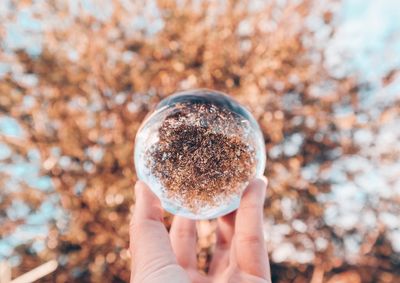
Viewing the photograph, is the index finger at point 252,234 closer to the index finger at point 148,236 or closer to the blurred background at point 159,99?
the index finger at point 148,236

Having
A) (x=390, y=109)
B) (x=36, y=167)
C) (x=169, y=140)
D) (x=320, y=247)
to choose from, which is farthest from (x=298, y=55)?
(x=169, y=140)

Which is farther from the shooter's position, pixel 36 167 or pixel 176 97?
pixel 36 167

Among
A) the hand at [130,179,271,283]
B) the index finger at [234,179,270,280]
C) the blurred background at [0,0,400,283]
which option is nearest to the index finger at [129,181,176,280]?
the hand at [130,179,271,283]

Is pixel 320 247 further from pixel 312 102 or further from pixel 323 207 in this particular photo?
pixel 312 102

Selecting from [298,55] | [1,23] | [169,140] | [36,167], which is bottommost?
[36,167]

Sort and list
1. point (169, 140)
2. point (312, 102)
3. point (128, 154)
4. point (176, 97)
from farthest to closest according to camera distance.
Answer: point (312, 102) < point (128, 154) < point (176, 97) < point (169, 140)

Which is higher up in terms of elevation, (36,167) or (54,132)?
(54,132)

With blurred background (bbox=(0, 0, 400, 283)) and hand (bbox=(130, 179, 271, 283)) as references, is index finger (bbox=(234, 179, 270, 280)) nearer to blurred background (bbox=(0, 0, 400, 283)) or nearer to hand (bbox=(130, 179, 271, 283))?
hand (bbox=(130, 179, 271, 283))
